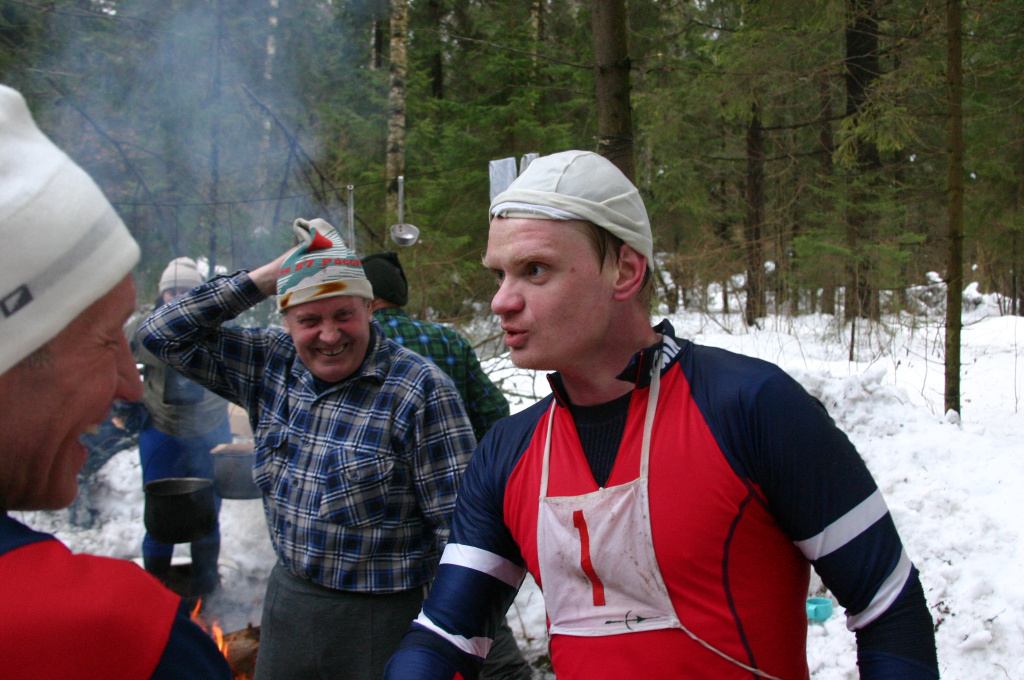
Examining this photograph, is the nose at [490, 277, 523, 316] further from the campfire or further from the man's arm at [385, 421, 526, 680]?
the campfire

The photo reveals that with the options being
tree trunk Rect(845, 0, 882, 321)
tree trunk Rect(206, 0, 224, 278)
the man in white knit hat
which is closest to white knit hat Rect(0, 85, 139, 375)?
the man in white knit hat

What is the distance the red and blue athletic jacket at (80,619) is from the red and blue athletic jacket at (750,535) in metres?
0.81

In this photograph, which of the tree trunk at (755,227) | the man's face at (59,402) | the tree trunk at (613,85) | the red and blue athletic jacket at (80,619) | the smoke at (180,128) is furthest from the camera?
the tree trunk at (755,227)

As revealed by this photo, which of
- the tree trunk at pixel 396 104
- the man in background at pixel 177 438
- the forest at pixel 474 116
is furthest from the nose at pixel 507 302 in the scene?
the tree trunk at pixel 396 104

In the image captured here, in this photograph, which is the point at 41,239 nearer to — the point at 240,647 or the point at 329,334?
the point at 329,334

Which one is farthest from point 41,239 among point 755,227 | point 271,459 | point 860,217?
point 860,217

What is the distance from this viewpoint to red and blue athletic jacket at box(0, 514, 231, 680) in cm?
79

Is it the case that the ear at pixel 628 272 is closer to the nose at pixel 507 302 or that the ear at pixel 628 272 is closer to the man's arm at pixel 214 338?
the nose at pixel 507 302

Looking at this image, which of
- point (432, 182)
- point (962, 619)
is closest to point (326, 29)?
point (432, 182)

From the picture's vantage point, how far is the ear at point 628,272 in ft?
5.43

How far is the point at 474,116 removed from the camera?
40.4 feet

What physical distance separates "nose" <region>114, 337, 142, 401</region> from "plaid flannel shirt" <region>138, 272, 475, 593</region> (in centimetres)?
131

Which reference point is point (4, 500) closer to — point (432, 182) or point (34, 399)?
point (34, 399)

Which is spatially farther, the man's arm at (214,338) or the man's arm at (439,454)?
the man's arm at (214,338)
